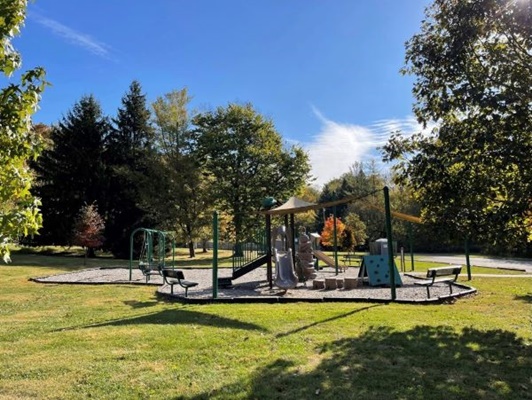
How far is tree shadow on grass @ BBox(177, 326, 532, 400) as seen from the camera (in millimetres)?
4602

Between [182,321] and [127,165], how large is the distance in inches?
1186

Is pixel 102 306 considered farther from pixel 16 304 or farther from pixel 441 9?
pixel 441 9

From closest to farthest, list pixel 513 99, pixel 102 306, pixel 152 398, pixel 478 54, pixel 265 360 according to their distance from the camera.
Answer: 1. pixel 152 398
2. pixel 265 360
3. pixel 513 99
4. pixel 478 54
5. pixel 102 306

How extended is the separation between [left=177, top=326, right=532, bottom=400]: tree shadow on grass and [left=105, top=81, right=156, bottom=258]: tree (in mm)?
30393

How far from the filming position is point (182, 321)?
845 centimetres

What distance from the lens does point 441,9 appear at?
9016 mm

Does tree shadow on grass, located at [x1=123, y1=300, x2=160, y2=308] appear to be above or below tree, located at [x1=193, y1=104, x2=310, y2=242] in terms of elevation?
below

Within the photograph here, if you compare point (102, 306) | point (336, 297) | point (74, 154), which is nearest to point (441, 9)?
point (336, 297)

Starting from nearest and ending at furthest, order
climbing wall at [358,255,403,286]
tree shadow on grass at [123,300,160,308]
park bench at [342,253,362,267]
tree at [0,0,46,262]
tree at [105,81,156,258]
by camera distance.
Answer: tree at [0,0,46,262], tree shadow on grass at [123,300,160,308], climbing wall at [358,255,403,286], park bench at [342,253,362,267], tree at [105,81,156,258]

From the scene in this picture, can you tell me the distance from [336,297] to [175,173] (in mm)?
26364

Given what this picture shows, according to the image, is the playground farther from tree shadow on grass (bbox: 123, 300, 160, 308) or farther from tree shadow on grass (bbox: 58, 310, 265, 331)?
tree shadow on grass (bbox: 58, 310, 265, 331)

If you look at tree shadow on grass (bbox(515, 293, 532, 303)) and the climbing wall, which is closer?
tree shadow on grass (bbox(515, 293, 532, 303))

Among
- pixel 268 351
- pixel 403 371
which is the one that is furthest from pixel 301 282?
pixel 403 371

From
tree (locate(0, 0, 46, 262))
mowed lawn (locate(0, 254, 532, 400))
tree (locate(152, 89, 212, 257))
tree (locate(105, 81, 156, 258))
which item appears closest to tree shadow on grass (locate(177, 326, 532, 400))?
mowed lawn (locate(0, 254, 532, 400))
